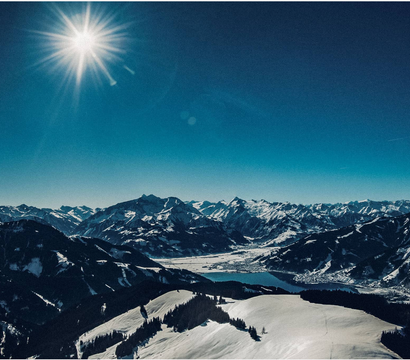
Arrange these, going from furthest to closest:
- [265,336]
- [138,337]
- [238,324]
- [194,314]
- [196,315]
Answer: [194,314] → [196,315] → [138,337] → [238,324] → [265,336]

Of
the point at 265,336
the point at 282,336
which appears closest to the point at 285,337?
the point at 282,336

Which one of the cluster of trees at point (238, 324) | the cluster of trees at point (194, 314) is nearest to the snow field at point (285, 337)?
the cluster of trees at point (238, 324)

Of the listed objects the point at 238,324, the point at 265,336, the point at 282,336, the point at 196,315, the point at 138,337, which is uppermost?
the point at 238,324

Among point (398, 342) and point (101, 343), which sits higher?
point (398, 342)

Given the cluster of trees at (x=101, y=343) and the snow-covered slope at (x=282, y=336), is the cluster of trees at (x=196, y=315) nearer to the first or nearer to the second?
the snow-covered slope at (x=282, y=336)

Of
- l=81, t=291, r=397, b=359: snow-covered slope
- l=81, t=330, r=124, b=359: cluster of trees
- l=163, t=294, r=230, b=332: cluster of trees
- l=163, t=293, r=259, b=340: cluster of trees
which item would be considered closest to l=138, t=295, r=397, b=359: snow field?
l=81, t=291, r=397, b=359: snow-covered slope

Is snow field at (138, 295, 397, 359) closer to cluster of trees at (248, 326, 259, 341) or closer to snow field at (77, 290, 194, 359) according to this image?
cluster of trees at (248, 326, 259, 341)

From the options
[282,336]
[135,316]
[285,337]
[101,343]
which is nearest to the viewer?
[285,337]

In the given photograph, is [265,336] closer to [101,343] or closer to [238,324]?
[238,324]
